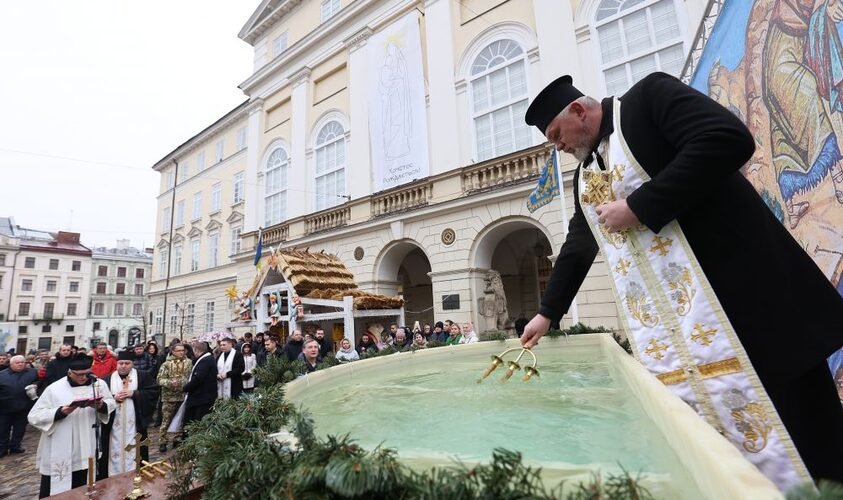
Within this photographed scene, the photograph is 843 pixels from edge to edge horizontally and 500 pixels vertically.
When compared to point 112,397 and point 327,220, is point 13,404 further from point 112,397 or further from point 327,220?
point 327,220

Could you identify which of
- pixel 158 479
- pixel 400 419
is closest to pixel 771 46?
pixel 400 419

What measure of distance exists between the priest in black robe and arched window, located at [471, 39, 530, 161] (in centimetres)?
1126

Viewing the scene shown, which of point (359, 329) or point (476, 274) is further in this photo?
point (476, 274)

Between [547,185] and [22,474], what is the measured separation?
1119 centimetres

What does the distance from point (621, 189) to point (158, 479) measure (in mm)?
2409

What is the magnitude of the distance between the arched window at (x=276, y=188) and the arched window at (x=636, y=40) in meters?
14.1

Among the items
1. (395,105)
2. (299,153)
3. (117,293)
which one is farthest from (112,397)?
(117,293)

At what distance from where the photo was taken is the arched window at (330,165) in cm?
1661

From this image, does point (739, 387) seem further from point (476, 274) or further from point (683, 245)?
point (476, 274)

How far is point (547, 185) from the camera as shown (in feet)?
30.5

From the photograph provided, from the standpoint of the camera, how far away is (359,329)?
11281mm

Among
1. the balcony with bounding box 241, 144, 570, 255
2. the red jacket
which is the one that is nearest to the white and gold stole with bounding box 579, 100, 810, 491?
the red jacket

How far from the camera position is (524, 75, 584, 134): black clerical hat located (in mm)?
1933

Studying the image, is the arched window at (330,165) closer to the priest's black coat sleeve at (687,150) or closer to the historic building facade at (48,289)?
the priest's black coat sleeve at (687,150)
